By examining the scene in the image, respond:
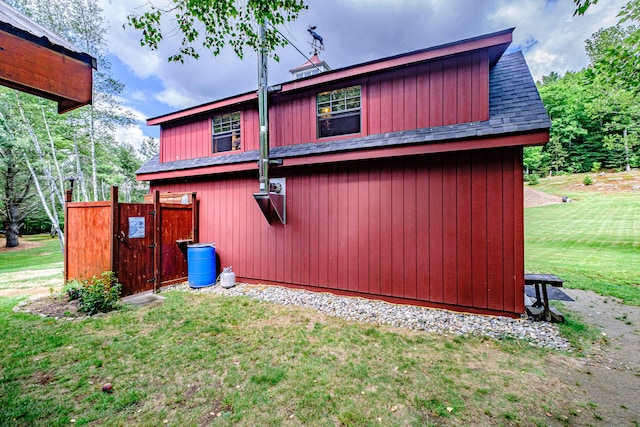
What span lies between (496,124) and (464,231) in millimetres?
1685

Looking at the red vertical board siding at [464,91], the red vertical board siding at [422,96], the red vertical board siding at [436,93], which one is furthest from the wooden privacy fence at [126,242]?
the red vertical board siding at [464,91]

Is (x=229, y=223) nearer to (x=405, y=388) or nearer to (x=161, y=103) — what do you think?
(x=405, y=388)

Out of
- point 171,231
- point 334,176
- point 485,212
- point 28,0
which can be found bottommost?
point 171,231

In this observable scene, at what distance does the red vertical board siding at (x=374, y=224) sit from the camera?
4773 millimetres

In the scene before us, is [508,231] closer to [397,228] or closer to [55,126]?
[397,228]

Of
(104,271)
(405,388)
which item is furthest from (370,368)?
(104,271)

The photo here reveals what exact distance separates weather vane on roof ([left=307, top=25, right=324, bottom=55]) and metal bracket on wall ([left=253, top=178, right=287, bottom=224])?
20.4ft

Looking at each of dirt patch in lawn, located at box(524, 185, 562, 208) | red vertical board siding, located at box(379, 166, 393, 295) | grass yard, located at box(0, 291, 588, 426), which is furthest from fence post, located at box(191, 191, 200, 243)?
dirt patch in lawn, located at box(524, 185, 562, 208)

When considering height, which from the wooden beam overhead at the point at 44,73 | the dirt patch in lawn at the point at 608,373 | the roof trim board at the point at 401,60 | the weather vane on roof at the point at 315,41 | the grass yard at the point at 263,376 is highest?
the weather vane on roof at the point at 315,41

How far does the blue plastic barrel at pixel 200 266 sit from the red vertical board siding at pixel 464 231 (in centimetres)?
505

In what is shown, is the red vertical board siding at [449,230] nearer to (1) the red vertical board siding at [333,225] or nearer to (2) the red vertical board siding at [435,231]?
(2) the red vertical board siding at [435,231]

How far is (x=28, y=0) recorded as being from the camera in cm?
869

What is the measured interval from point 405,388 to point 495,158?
354cm

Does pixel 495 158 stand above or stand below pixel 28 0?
below
